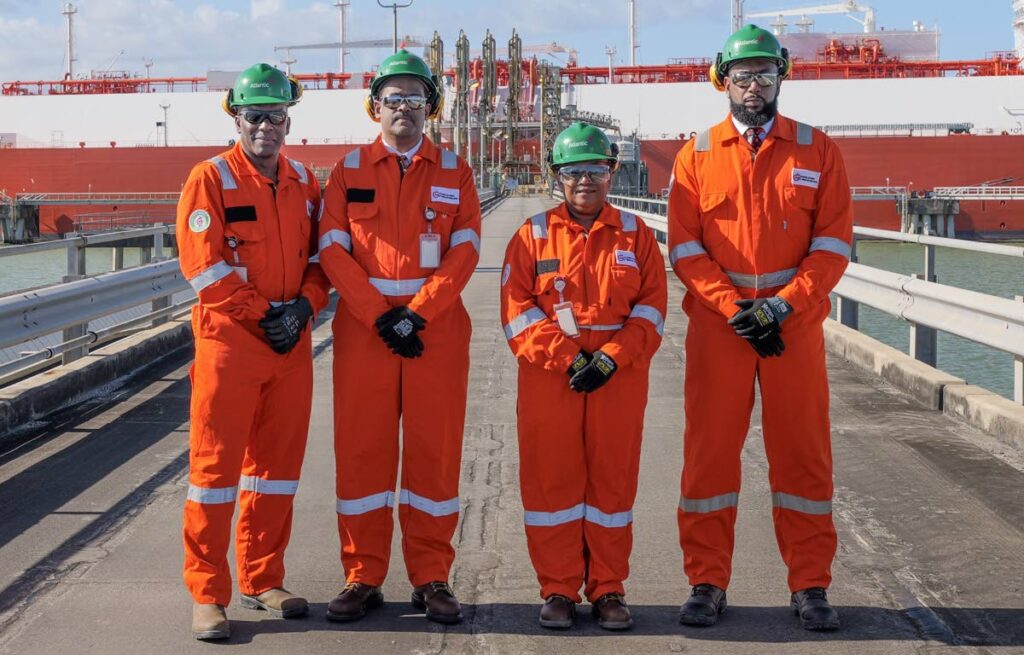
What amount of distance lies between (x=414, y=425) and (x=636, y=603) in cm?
105

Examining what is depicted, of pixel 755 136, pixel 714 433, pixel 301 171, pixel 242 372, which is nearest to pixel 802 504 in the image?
pixel 714 433

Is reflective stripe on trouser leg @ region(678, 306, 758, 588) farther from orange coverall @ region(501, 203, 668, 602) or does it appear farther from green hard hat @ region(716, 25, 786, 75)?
green hard hat @ region(716, 25, 786, 75)

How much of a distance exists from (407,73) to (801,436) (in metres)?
2.00

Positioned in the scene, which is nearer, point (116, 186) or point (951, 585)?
point (951, 585)

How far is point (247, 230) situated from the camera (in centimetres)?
430

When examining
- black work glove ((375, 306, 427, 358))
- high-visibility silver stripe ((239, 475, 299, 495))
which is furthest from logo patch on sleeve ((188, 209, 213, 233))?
high-visibility silver stripe ((239, 475, 299, 495))

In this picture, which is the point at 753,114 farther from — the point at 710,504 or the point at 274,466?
the point at 274,466

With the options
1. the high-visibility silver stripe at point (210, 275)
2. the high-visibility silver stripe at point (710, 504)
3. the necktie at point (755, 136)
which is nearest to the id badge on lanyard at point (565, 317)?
the high-visibility silver stripe at point (710, 504)

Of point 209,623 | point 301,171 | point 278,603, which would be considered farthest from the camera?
point 301,171

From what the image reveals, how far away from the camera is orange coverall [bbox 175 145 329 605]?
13.8ft

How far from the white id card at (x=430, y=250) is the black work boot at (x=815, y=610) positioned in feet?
5.91

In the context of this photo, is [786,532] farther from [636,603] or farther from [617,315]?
[617,315]

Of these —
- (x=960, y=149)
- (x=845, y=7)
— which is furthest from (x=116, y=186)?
(x=845, y=7)

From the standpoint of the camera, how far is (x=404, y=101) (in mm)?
4414
